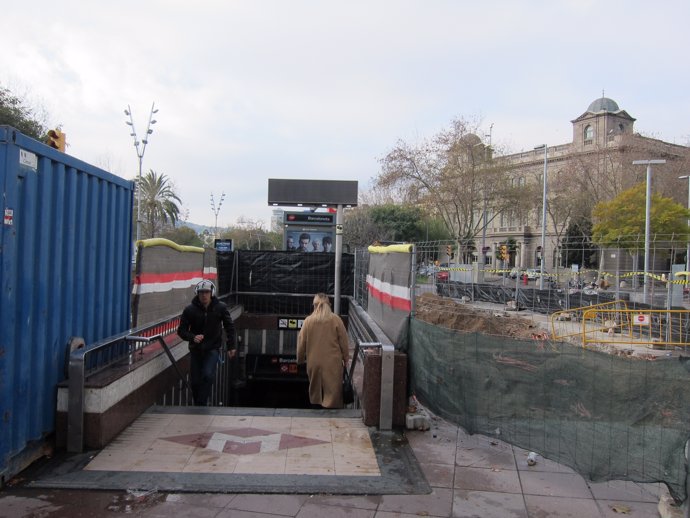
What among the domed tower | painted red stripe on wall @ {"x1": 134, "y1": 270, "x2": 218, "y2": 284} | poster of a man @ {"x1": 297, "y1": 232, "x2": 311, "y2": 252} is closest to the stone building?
the domed tower

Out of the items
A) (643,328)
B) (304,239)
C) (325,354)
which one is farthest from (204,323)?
(304,239)

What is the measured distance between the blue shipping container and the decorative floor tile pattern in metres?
0.69

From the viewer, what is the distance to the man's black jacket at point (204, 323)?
20.5 feet

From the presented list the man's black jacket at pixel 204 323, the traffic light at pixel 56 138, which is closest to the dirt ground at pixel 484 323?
the man's black jacket at pixel 204 323

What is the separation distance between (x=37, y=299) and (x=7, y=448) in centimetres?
112

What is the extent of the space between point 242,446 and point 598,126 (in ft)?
190

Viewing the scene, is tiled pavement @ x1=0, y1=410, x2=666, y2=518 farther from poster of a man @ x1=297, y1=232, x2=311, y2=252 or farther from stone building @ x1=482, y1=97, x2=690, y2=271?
stone building @ x1=482, y1=97, x2=690, y2=271

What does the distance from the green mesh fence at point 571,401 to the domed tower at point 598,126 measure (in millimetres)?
51528

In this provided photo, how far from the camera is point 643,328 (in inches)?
520

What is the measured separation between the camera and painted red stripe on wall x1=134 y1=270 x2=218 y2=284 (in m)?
6.58

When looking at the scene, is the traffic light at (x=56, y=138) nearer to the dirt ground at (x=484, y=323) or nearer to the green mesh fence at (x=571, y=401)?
the green mesh fence at (x=571, y=401)

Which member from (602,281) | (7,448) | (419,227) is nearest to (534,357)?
(7,448)

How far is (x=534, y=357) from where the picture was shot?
432 centimetres

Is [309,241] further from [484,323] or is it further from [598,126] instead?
[598,126]
